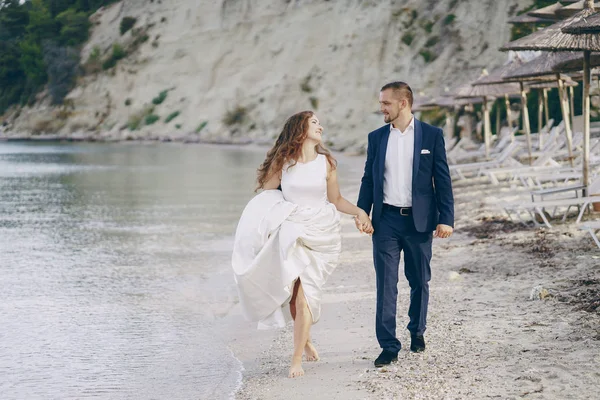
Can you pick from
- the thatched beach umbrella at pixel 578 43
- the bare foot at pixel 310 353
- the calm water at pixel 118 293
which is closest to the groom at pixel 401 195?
the bare foot at pixel 310 353

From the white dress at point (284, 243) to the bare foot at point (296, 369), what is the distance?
0.26m

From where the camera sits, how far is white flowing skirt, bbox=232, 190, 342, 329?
6.35 m

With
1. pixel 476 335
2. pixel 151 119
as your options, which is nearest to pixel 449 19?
pixel 151 119

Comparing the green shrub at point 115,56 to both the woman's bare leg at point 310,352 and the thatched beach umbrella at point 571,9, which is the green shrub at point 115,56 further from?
the woman's bare leg at point 310,352

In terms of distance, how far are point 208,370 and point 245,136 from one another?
54.6 metres

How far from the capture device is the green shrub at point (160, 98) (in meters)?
73.0

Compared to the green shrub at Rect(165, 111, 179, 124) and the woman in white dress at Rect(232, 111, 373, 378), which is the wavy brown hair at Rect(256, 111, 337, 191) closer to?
the woman in white dress at Rect(232, 111, 373, 378)

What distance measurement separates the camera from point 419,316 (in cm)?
656

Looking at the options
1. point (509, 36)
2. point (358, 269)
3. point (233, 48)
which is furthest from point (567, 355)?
point (233, 48)

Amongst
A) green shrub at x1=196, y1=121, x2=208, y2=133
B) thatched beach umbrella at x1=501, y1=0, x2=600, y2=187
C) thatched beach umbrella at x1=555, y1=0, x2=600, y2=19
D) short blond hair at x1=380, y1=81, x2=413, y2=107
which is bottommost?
green shrub at x1=196, y1=121, x2=208, y2=133

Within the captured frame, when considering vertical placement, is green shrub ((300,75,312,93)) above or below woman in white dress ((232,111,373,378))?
above

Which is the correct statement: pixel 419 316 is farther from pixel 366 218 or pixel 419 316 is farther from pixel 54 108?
pixel 54 108

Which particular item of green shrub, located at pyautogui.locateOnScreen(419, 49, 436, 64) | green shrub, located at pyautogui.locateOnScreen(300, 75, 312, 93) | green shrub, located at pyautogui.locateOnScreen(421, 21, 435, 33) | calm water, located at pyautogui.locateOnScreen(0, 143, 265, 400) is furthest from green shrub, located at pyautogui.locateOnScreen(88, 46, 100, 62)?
calm water, located at pyautogui.locateOnScreen(0, 143, 265, 400)

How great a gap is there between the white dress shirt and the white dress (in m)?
0.43
